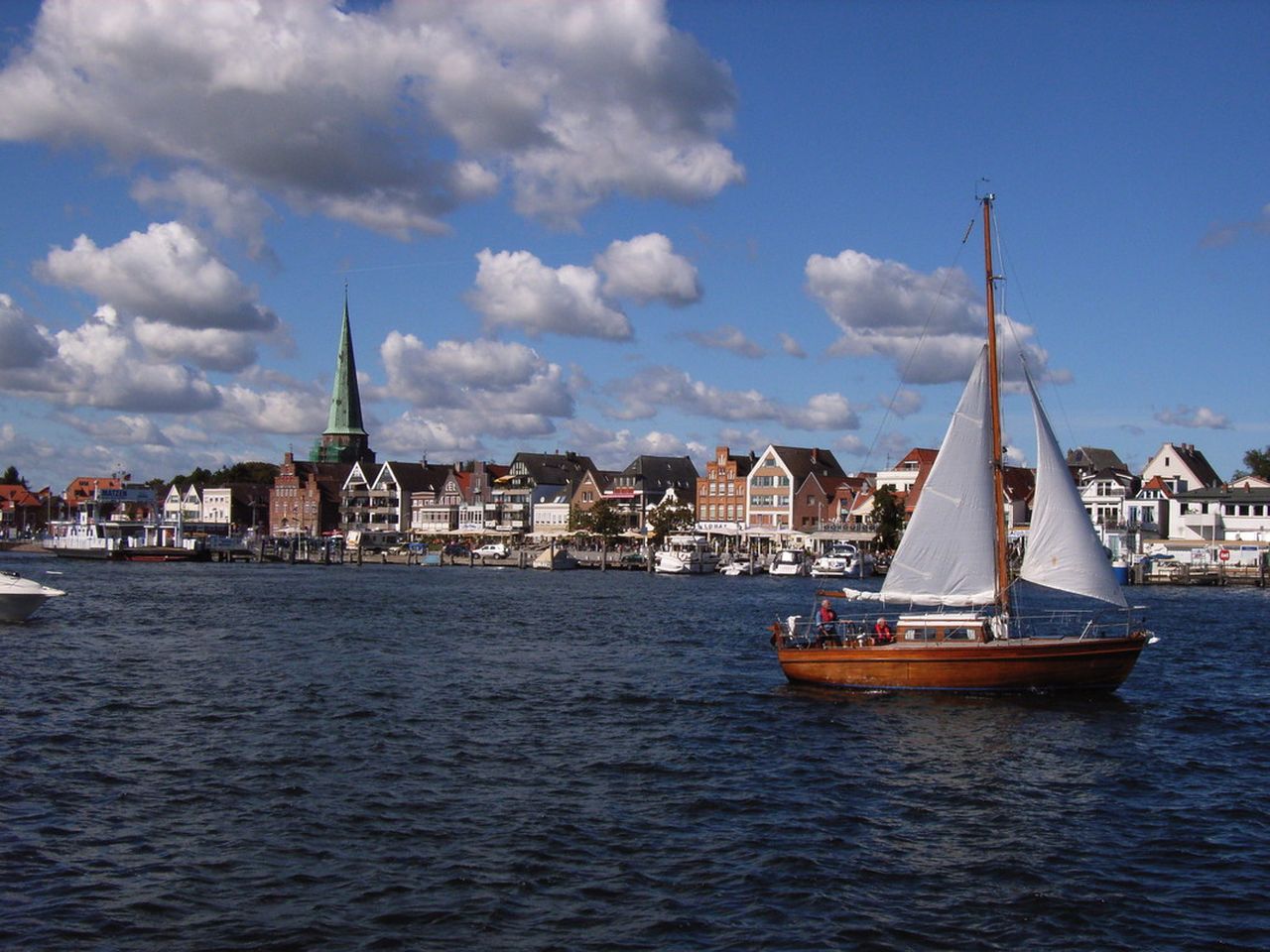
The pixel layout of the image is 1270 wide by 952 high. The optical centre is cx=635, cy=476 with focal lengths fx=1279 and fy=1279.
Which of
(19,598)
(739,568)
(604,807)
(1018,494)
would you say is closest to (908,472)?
(1018,494)

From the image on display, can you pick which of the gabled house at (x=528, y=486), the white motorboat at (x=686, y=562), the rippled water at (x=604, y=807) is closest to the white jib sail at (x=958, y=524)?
the rippled water at (x=604, y=807)

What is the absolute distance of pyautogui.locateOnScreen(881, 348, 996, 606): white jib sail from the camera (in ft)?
121

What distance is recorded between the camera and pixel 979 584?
3697 cm

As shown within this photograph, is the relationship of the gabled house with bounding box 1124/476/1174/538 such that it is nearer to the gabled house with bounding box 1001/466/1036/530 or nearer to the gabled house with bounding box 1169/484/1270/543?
the gabled house with bounding box 1169/484/1270/543

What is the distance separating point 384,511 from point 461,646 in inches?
5713

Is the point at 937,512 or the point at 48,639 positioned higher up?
the point at 937,512

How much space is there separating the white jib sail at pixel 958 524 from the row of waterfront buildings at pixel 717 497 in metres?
77.8

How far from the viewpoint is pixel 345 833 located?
20.3m

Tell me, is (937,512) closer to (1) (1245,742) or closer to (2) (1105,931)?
(1) (1245,742)

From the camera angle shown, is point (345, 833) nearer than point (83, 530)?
Yes

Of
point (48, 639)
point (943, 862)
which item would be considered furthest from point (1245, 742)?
point (48, 639)

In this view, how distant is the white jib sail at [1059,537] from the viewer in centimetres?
3550

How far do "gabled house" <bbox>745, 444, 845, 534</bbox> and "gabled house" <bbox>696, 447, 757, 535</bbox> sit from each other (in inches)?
70.8

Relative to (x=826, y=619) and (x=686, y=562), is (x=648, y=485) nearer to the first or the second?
(x=686, y=562)
